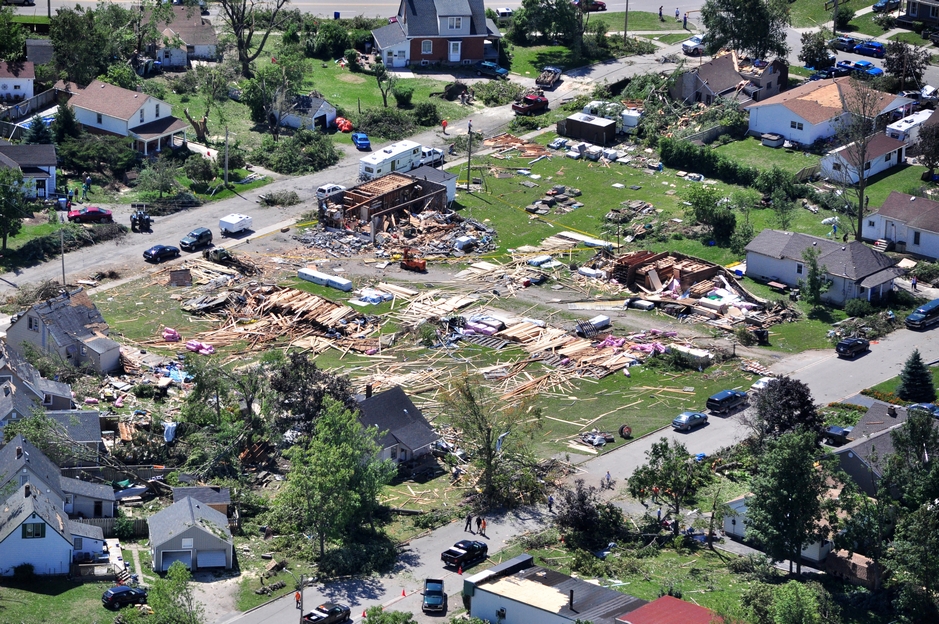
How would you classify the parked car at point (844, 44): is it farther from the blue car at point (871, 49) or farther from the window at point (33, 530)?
the window at point (33, 530)

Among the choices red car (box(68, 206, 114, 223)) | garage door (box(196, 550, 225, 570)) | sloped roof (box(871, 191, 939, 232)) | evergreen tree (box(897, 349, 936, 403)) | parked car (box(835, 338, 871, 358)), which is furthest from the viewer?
red car (box(68, 206, 114, 223))

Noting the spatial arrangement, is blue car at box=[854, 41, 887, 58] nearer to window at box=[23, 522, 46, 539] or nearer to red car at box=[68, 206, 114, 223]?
red car at box=[68, 206, 114, 223]

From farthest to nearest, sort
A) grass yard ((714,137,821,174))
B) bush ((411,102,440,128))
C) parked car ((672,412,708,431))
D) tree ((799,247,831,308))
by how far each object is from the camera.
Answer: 1. bush ((411,102,440,128))
2. grass yard ((714,137,821,174))
3. tree ((799,247,831,308))
4. parked car ((672,412,708,431))

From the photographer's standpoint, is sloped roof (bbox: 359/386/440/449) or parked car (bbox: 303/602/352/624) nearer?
parked car (bbox: 303/602/352/624)

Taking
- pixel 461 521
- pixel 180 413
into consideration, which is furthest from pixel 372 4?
pixel 461 521

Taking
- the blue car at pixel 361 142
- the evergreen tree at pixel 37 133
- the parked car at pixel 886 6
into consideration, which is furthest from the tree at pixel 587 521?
the parked car at pixel 886 6

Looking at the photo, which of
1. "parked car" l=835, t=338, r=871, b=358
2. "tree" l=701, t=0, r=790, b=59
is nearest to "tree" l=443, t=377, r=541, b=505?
"parked car" l=835, t=338, r=871, b=358
